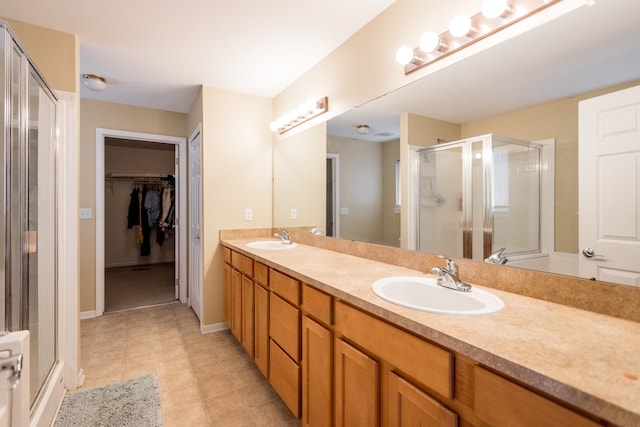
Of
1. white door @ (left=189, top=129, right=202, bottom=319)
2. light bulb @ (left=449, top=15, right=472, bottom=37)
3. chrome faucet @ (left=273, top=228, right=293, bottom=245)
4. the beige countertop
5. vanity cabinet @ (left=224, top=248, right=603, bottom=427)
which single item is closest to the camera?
the beige countertop

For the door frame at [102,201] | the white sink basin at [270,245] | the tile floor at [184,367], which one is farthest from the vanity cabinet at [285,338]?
the door frame at [102,201]

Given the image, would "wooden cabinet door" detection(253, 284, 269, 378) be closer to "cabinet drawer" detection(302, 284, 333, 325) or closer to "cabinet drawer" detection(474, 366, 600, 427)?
"cabinet drawer" detection(302, 284, 333, 325)

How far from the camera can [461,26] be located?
1.30m

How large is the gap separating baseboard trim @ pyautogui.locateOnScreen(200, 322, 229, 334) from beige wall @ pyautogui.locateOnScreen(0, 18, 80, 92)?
7.21ft

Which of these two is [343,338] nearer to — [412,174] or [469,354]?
[469,354]

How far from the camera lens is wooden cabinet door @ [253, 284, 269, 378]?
1.92 meters

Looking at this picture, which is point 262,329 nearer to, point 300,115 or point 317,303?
point 317,303

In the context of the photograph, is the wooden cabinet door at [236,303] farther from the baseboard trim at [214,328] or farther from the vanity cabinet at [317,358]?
the vanity cabinet at [317,358]

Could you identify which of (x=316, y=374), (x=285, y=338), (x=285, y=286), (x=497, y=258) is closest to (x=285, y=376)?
(x=285, y=338)

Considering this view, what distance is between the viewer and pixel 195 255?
330cm

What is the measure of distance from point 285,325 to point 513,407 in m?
1.21

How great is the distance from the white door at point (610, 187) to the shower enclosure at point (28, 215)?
6.73 ft

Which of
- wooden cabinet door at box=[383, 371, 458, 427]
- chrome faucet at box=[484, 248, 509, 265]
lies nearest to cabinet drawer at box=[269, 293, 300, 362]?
wooden cabinet door at box=[383, 371, 458, 427]

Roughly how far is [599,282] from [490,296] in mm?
324
